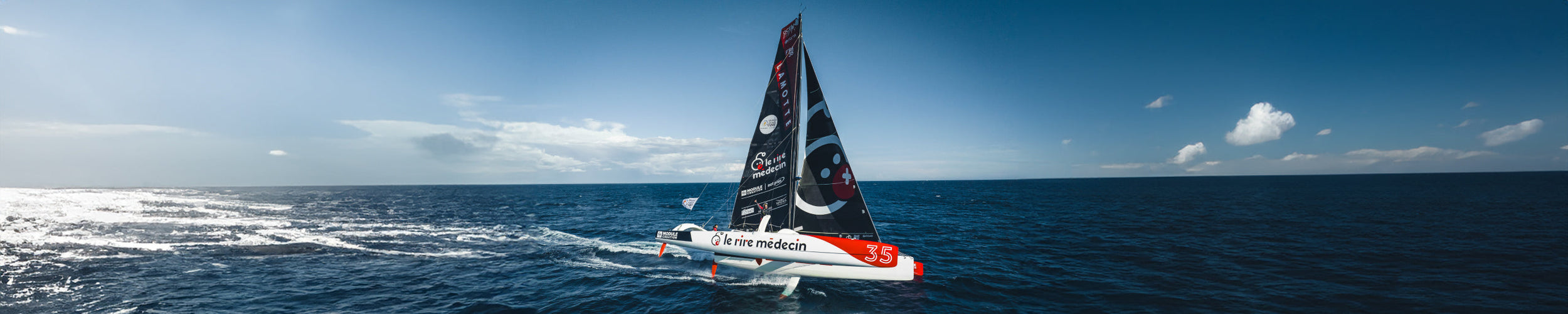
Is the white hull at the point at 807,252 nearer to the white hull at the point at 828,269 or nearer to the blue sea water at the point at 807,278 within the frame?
the white hull at the point at 828,269

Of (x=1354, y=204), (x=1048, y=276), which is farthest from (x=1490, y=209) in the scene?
(x=1048, y=276)

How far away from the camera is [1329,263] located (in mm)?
18234

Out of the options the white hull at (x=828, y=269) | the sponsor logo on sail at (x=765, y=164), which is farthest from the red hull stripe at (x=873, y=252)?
the sponsor logo on sail at (x=765, y=164)

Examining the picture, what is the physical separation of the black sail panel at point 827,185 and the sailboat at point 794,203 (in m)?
0.02

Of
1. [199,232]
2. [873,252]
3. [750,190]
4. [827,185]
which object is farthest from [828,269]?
[199,232]

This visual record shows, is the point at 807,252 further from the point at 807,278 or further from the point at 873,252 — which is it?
the point at 807,278

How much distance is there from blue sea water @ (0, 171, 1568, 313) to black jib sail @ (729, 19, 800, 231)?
1.26 metres

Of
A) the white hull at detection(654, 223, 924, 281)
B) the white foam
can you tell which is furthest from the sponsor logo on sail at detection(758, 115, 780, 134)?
the white foam

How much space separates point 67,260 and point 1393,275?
162 ft

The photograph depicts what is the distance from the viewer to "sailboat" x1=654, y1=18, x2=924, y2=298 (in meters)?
14.4

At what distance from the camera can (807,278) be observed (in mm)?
16656

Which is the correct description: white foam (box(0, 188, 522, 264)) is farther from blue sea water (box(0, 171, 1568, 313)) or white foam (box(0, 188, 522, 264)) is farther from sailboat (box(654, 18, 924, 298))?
sailboat (box(654, 18, 924, 298))

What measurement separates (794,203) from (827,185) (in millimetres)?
1241

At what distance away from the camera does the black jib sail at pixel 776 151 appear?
1528 cm
